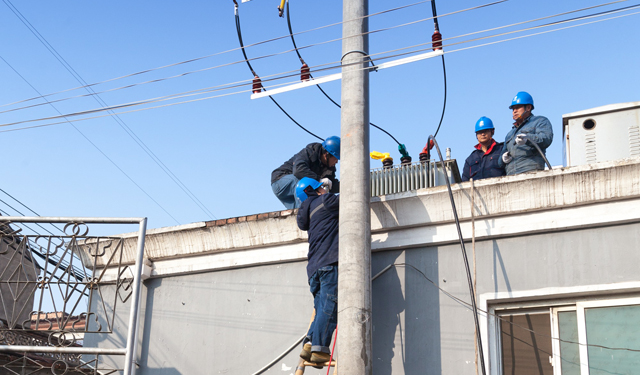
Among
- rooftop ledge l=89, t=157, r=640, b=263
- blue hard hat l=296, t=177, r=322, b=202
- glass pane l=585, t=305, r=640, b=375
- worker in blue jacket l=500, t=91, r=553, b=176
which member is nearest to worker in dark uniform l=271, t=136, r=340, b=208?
blue hard hat l=296, t=177, r=322, b=202

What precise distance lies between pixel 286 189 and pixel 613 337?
4.28 meters

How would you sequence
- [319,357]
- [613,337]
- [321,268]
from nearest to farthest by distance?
[613,337] → [319,357] → [321,268]

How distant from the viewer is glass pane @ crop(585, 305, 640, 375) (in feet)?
17.3

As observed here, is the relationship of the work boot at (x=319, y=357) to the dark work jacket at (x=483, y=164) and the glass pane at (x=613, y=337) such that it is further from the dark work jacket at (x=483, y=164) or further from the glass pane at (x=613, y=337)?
the dark work jacket at (x=483, y=164)

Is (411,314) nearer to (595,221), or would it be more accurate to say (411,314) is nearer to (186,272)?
(595,221)

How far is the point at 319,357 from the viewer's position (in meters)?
5.69

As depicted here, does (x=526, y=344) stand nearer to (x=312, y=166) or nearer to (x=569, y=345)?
(x=569, y=345)

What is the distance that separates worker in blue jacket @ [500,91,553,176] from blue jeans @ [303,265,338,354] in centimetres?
225

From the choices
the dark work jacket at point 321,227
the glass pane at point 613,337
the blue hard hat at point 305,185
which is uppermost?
the blue hard hat at point 305,185

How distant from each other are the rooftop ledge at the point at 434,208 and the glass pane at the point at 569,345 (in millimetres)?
912

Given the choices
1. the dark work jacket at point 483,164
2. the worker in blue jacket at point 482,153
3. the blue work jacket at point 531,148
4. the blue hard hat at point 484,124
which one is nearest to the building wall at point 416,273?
the blue work jacket at point 531,148

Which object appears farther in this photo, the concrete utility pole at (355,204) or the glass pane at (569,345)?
the glass pane at (569,345)

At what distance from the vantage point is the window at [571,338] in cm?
534

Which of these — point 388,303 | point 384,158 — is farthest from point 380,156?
point 388,303
